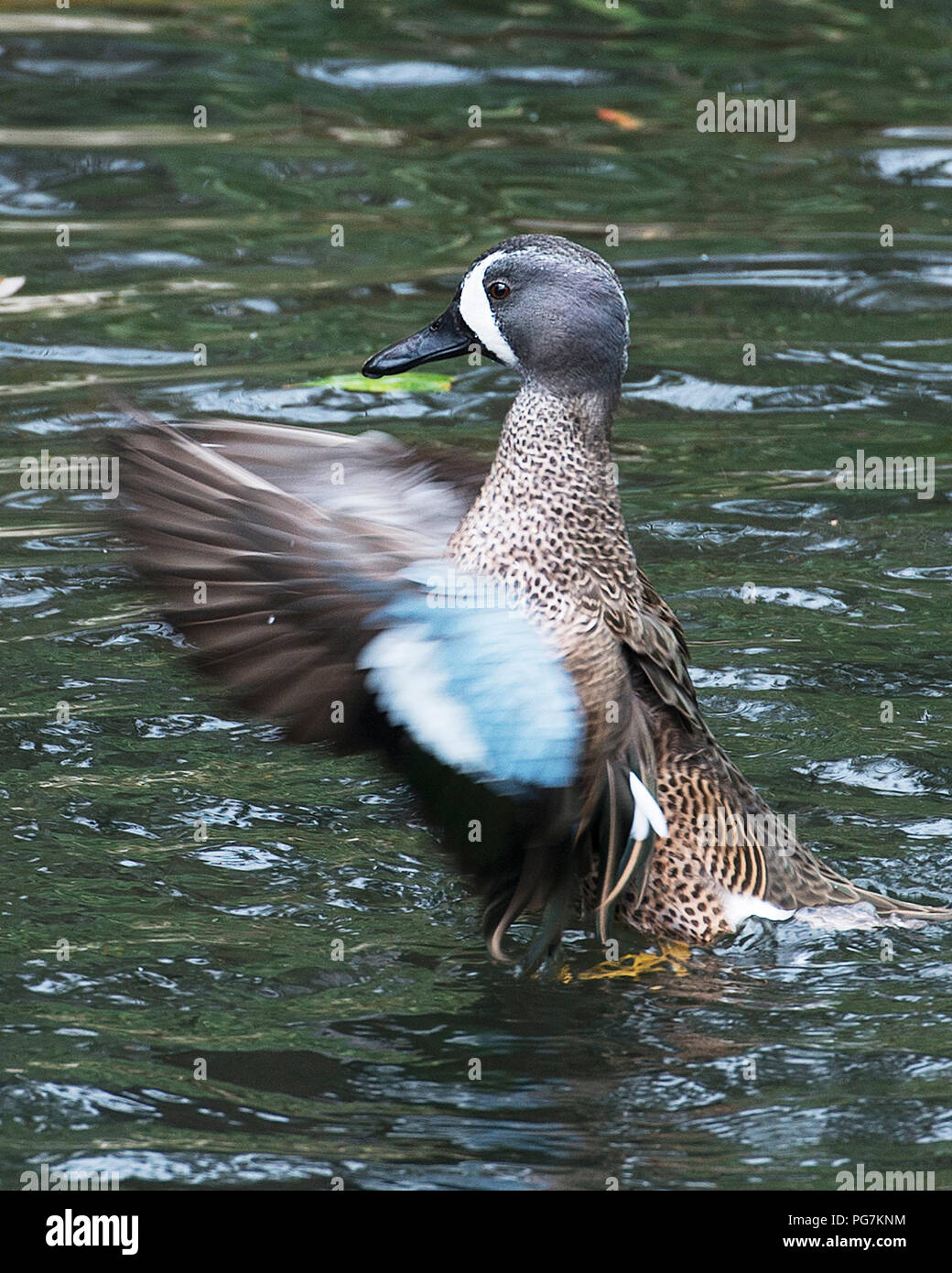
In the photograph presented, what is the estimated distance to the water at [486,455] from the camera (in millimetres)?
4066

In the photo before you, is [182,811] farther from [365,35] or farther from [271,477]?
[365,35]

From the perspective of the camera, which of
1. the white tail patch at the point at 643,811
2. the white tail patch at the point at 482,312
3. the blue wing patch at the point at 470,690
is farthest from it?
the white tail patch at the point at 482,312

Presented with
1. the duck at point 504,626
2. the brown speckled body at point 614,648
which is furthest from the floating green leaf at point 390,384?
the brown speckled body at point 614,648

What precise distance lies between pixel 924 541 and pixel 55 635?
10.1 ft

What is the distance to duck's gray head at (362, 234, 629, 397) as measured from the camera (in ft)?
15.4

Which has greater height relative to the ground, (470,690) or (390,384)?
(390,384)

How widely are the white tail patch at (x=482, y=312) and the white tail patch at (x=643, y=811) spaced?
1.10m

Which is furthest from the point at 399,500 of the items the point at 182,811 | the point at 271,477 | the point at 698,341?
the point at 698,341

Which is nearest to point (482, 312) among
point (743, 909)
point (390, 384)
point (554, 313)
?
point (554, 313)

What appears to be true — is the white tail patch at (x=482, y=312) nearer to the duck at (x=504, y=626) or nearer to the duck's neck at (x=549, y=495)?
the duck at (x=504, y=626)

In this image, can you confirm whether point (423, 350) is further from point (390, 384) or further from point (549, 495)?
point (390, 384)

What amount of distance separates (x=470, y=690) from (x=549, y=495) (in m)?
0.72

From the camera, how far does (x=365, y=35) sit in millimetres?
12375

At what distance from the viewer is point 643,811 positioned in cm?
457
